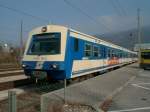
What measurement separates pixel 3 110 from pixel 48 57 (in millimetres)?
3785

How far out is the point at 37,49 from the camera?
12500 mm

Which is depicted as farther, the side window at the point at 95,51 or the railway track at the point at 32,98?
the side window at the point at 95,51

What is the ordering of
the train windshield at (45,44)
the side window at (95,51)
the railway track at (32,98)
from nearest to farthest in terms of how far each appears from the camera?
the railway track at (32,98), the train windshield at (45,44), the side window at (95,51)

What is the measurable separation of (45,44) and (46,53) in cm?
55

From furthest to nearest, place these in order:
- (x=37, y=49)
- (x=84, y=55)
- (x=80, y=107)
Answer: (x=84, y=55) < (x=37, y=49) < (x=80, y=107)

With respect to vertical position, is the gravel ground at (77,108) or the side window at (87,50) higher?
the side window at (87,50)

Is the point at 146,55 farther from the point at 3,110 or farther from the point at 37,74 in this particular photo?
the point at 3,110

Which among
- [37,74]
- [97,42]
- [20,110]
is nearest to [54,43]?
[37,74]

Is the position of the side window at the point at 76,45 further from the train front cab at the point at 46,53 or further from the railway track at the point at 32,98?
the railway track at the point at 32,98

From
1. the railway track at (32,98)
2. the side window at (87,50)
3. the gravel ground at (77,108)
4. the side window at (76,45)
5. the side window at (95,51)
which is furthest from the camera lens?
the side window at (95,51)

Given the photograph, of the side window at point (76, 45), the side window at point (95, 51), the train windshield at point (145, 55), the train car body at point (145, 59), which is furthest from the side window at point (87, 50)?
the train windshield at point (145, 55)

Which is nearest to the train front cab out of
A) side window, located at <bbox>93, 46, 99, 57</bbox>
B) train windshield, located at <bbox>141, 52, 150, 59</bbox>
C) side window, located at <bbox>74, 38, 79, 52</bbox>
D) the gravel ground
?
side window, located at <bbox>74, 38, 79, 52</bbox>

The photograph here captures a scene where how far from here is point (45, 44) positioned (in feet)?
40.1

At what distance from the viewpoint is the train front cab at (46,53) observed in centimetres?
1137
